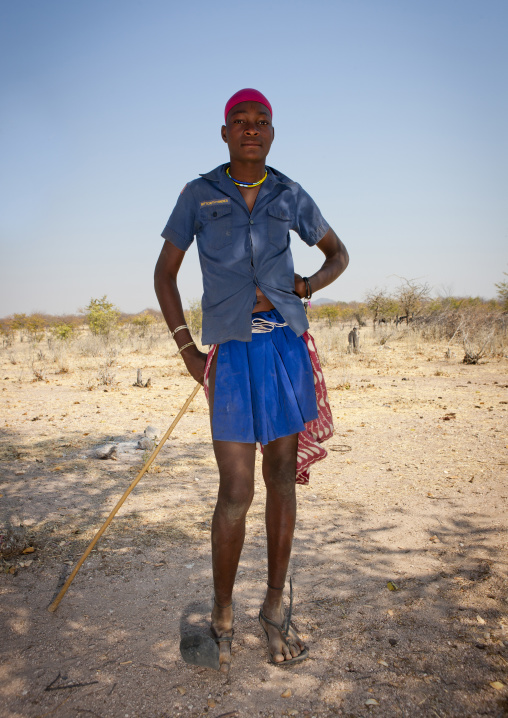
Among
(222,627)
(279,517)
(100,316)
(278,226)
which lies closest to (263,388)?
(279,517)

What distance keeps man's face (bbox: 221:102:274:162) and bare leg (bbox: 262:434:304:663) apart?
1.11 meters

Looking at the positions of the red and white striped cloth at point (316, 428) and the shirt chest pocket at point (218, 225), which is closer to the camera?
the shirt chest pocket at point (218, 225)

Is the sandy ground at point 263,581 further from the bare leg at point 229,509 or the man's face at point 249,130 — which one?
the man's face at point 249,130

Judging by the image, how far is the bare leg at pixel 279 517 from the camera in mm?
1858

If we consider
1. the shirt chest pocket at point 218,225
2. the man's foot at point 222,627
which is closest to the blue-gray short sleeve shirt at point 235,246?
the shirt chest pocket at point 218,225

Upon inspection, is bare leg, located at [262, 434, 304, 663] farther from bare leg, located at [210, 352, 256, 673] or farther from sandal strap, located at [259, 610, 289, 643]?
bare leg, located at [210, 352, 256, 673]

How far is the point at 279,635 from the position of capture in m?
1.84

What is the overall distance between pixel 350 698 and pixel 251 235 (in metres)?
1.65

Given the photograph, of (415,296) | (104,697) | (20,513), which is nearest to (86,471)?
(20,513)

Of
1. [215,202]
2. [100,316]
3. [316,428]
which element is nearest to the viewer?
[215,202]

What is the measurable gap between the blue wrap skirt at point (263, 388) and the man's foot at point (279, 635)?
681 mm

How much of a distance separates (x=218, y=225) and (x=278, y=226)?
24cm

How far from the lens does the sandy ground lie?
5.39ft

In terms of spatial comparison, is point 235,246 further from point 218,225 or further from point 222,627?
point 222,627
